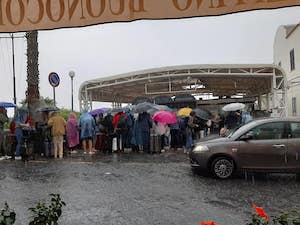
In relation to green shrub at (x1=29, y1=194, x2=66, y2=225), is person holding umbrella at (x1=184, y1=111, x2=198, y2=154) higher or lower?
higher

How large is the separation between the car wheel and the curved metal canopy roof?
46.0 ft

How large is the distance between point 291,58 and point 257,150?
777 inches

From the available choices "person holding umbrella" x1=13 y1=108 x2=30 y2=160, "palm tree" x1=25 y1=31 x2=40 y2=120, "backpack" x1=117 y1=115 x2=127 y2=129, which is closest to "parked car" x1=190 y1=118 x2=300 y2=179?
"backpack" x1=117 y1=115 x2=127 y2=129

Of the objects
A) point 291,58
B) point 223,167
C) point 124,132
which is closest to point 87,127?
point 124,132

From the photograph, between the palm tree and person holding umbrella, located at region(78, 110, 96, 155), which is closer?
person holding umbrella, located at region(78, 110, 96, 155)

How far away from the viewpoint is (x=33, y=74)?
1767 cm

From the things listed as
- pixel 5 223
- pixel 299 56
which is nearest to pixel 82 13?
pixel 5 223

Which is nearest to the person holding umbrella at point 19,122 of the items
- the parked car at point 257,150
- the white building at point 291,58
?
the parked car at point 257,150

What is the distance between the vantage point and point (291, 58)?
29.8 m

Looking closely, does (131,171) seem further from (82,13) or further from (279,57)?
(279,57)

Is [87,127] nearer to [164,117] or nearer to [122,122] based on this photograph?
[122,122]

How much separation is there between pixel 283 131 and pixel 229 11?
9.40 metres

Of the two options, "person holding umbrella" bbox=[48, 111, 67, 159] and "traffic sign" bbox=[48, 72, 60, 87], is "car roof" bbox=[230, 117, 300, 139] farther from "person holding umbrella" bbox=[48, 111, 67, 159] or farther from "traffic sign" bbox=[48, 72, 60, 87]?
"traffic sign" bbox=[48, 72, 60, 87]

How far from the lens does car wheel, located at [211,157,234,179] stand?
11.9m
